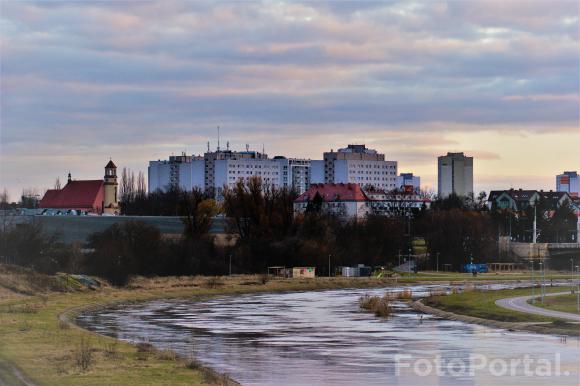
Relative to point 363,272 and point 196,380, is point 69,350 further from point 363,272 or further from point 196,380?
point 363,272

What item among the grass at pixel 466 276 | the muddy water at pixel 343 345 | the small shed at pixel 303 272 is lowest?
the muddy water at pixel 343 345

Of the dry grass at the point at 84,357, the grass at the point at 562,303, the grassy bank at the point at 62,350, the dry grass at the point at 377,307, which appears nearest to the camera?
the grassy bank at the point at 62,350

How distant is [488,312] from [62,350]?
3688cm

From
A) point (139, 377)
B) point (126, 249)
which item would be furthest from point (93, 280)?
point (139, 377)

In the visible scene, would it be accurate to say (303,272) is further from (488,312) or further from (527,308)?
(488,312)

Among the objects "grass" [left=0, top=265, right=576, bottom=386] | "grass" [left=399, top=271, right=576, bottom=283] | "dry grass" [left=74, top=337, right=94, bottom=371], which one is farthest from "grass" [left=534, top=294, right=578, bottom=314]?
"grass" [left=399, top=271, right=576, bottom=283]

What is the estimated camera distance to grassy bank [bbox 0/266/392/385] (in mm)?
35375

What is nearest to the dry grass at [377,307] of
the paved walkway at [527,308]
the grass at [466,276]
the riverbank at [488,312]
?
the riverbank at [488,312]

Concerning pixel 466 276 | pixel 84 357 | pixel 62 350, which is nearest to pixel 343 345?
pixel 62 350

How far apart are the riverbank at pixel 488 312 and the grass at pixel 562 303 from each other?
3717mm

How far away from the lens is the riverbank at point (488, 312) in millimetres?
59625

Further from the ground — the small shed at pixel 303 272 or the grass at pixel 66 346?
the small shed at pixel 303 272

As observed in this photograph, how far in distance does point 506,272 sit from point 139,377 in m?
132

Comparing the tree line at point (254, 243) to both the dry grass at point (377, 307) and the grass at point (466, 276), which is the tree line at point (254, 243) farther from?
the dry grass at point (377, 307)
